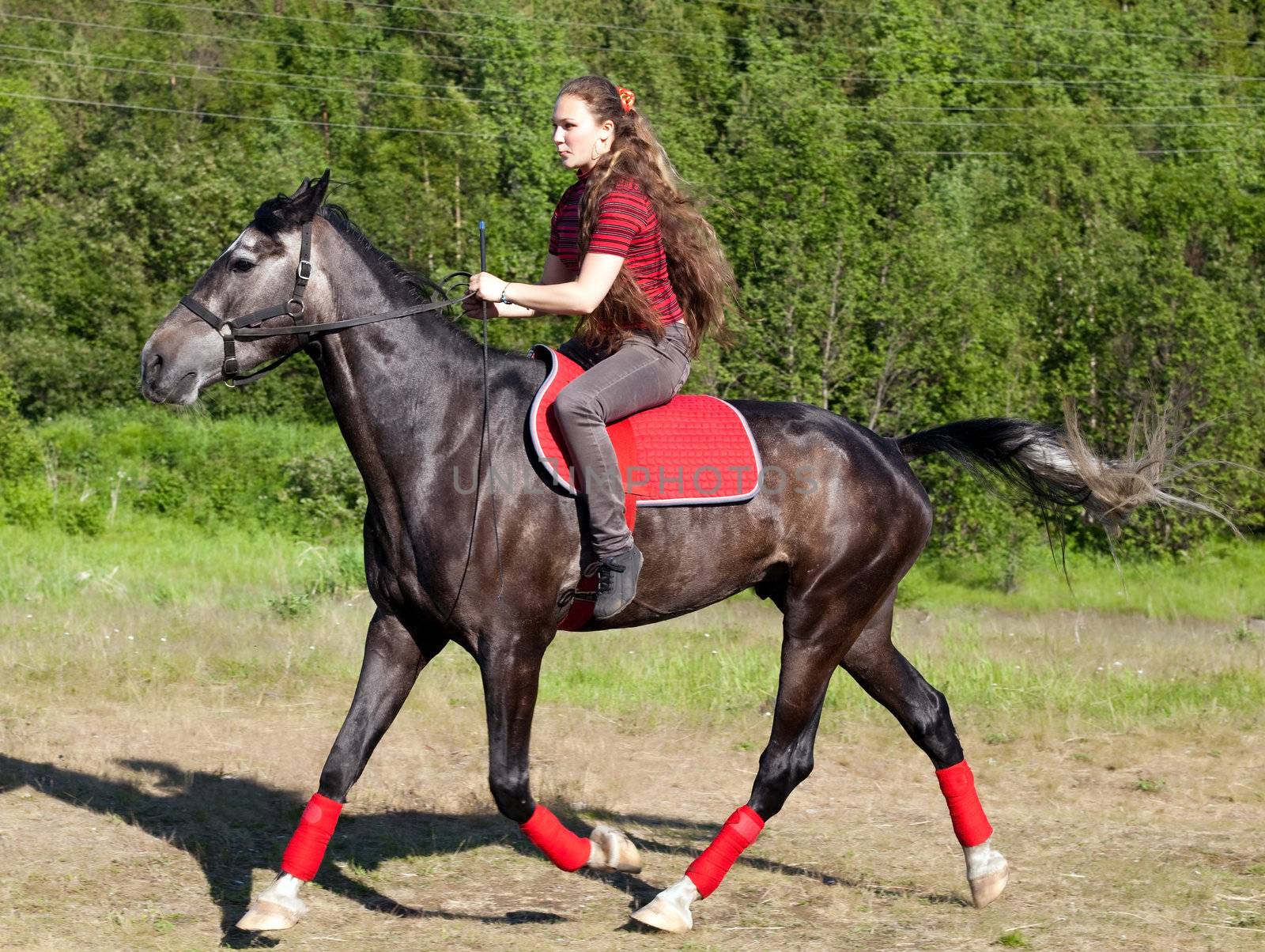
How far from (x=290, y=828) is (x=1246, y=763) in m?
5.79

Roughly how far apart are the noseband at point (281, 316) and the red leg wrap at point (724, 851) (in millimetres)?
2478

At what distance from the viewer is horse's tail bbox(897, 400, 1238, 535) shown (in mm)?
6449

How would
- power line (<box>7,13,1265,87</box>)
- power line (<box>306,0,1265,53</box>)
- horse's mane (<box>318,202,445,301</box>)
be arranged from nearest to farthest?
horse's mane (<box>318,202,445,301</box>), power line (<box>7,13,1265,87</box>), power line (<box>306,0,1265,53</box>)

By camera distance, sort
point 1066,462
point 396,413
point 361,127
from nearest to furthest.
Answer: point 396,413, point 1066,462, point 361,127

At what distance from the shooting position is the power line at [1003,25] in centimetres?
6425

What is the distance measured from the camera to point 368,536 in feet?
17.8

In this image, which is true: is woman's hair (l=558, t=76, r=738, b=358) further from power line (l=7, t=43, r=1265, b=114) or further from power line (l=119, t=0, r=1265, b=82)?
power line (l=119, t=0, r=1265, b=82)

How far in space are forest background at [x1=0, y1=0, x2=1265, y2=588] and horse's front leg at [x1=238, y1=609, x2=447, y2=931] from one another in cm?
173

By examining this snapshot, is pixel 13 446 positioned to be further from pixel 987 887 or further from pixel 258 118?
pixel 987 887

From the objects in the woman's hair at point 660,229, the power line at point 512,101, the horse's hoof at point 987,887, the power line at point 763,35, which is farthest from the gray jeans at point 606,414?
the power line at point 763,35

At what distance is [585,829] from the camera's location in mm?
7184

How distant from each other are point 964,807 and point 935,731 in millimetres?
357

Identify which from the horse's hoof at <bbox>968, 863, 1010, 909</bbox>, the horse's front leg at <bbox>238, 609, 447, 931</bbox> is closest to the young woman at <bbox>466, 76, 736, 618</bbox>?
the horse's front leg at <bbox>238, 609, 447, 931</bbox>

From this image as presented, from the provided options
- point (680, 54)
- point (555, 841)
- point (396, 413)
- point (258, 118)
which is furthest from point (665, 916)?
point (680, 54)
